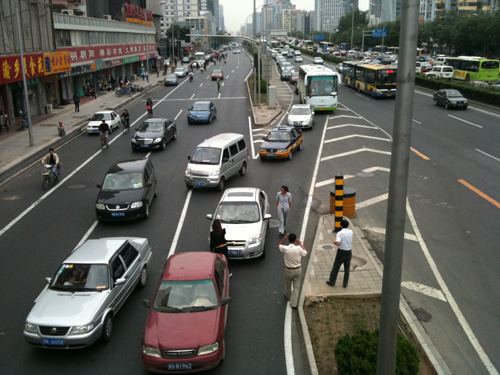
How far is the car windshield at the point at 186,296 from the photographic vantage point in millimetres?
9648

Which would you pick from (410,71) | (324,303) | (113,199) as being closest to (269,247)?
(324,303)

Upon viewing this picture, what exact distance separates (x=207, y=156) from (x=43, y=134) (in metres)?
17.2

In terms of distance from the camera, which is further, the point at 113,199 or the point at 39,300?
the point at 113,199

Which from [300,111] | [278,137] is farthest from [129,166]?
[300,111]

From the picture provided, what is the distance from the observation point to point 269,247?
1492cm

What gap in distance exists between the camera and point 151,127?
97.0ft

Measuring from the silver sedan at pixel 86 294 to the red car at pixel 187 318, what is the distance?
3.79ft

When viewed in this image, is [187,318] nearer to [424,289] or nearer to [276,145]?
[424,289]

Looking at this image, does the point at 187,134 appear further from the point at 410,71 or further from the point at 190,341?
the point at 410,71

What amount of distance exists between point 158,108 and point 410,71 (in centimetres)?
4109

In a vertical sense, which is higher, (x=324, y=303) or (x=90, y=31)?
(x=90, y=31)

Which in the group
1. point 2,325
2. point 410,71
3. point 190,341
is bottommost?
point 2,325

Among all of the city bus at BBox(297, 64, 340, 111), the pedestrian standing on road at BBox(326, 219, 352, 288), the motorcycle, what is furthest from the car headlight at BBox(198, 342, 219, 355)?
the city bus at BBox(297, 64, 340, 111)

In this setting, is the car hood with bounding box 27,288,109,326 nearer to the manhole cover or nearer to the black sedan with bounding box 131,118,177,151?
the manhole cover
